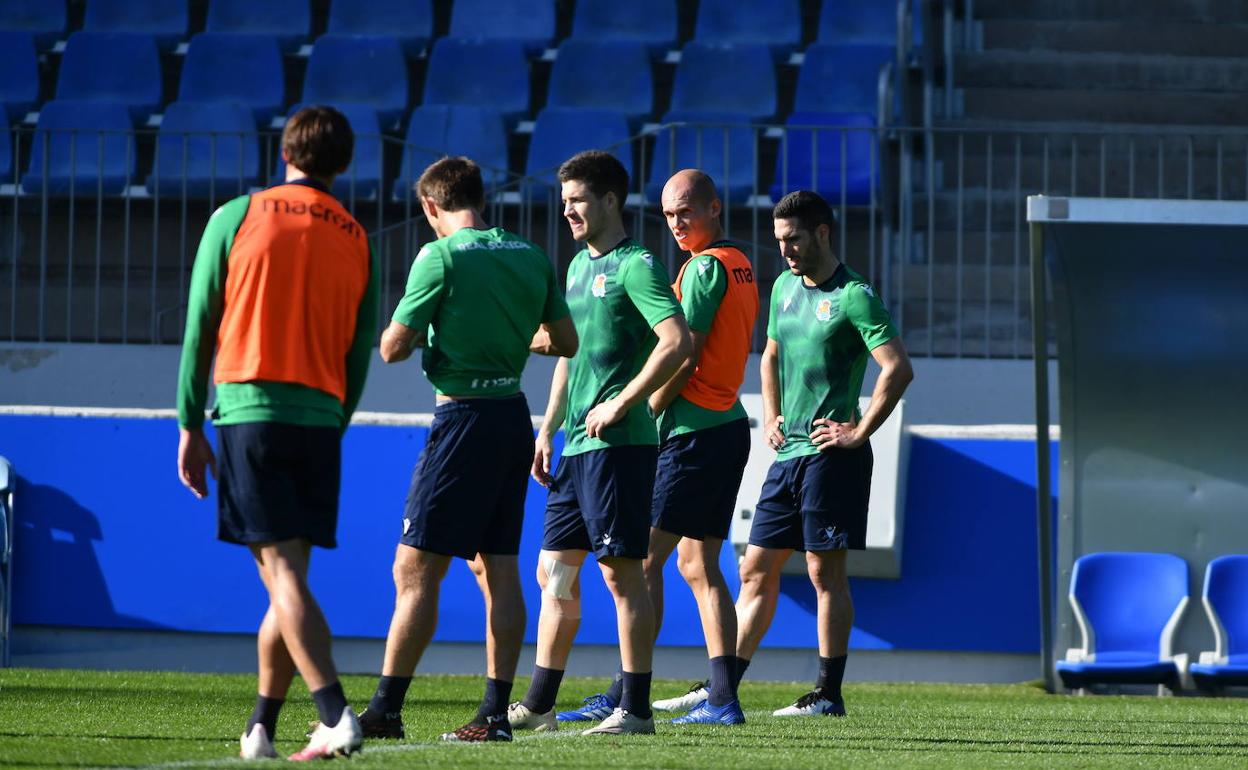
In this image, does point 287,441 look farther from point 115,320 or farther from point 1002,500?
point 115,320

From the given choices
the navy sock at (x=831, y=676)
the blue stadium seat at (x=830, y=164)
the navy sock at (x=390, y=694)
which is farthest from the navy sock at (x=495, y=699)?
the blue stadium seat at (x=830, y=164)

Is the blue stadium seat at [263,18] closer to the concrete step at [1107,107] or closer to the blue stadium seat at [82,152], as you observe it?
the blue stadium seat at [82,152]

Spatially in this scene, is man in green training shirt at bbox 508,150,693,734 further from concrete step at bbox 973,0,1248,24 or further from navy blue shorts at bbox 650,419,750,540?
concrete step at bbox 973,0,1248,24

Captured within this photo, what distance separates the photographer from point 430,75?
1488 centimetres

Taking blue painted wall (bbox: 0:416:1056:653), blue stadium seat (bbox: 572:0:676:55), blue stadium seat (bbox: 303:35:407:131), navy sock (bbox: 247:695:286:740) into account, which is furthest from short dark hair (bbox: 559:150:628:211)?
blue stadium seat (bbox: 572:0:676:55)

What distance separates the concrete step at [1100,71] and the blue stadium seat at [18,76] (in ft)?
24.0

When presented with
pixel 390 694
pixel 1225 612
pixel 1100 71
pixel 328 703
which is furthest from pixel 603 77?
pixel 328 703

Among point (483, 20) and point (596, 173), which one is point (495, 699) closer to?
point (596, 173)

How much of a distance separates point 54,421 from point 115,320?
1852 millimetres

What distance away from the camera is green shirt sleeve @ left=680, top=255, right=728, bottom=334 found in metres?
6.57

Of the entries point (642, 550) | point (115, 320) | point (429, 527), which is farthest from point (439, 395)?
point (115, 320)

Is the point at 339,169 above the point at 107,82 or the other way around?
the other way around

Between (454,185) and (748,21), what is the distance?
10278 millimetres

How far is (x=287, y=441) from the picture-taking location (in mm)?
4527
